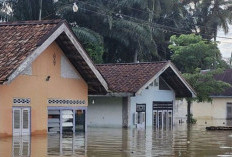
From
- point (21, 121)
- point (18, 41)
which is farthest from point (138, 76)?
point (18, 41)

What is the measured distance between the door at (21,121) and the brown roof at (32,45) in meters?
2.70

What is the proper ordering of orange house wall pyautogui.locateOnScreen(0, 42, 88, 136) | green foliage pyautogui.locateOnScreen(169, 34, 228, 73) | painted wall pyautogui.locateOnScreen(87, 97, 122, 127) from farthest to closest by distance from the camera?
1. green foliage pyautogui.locateOnScreen(169, 34, 228, 73)
2. painted wall pyautogui.locateOnScreen(87, 97, 122, 127)
3. orange house wall pyautogui.locateOnScreen(0, 42, 88, 136)

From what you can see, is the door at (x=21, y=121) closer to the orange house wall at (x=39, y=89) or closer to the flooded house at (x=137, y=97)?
the orange house wall at (x=39, y=89)

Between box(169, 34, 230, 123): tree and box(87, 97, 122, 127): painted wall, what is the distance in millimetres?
9803

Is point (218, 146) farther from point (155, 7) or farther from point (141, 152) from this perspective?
point (155, 7)

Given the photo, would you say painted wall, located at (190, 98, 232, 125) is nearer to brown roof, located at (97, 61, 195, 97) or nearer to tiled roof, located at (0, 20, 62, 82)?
brown roof, located at (97, 61, 195, 97)

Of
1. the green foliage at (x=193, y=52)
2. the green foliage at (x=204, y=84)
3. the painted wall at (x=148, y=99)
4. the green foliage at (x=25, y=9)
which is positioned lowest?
the painted wall at (x=148, y=99)

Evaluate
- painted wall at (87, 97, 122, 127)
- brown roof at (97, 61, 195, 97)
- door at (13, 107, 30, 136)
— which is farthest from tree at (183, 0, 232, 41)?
door at (13, 107, 30, 136)

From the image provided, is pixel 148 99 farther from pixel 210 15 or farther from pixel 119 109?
pixel 210 15

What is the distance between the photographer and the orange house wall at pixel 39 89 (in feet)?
92.7

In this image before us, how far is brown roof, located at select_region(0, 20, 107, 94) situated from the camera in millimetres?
27547

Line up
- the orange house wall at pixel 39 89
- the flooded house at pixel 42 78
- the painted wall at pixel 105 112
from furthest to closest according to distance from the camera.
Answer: the painted wall at pixel 105 112
the orange house wall at pixel 39 89
the flooded house at pixel 42 78

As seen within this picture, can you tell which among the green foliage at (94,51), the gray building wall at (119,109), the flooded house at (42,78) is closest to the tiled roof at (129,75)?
the gray building wall at (119,109)

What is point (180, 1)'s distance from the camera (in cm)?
6962
